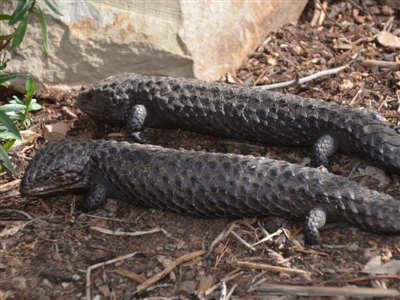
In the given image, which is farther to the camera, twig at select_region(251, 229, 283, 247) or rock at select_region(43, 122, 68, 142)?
rock at select_region(43, 122, 68, 142)

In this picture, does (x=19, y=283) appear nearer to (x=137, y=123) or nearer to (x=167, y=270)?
(x=167, y=270)

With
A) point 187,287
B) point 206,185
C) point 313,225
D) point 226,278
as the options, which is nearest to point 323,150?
point 313,225

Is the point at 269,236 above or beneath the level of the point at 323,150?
beneath

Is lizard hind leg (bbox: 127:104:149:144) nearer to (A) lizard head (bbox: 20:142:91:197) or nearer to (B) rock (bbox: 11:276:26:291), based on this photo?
(A) lizard head (bbox: 20:142:91:197)

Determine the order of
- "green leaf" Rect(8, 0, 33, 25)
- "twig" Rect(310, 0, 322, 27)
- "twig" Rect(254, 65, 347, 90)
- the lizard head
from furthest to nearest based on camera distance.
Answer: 1. "twig" Rect(310, 0, 322, 27)
2. "twig" Rect(254, 65, 347, 90)
3. the lizard head
4. "green leaf" Rect(8, 0, 33, 25)

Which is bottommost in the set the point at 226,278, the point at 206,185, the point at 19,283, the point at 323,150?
the point at 19,283

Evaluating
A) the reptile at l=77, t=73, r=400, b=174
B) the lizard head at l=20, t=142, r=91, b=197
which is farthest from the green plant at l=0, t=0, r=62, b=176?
the reptile at l=77, t=73, r=400, b=174
